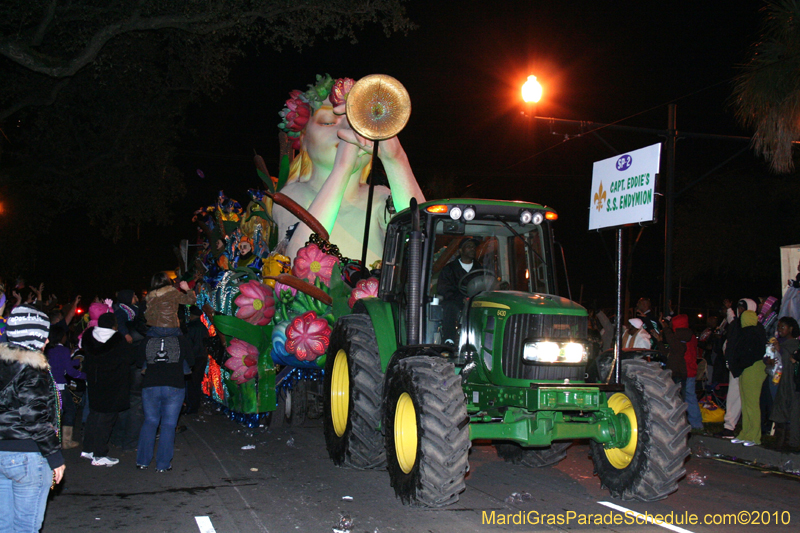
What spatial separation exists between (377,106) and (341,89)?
179 centimetres

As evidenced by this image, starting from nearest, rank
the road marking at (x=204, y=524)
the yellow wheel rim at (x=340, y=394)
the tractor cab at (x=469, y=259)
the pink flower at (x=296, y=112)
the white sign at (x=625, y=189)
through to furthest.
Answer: the road marking at (x=204, y=524)
the white sign at (x=625, y=189)
the tractor cab at (x=469, y=259)
the yellow wheel rim at (x=340, y=394)
the pink flower at (x=296, y=112)

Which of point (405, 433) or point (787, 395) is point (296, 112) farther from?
point (787, 395)

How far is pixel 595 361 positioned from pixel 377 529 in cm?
260

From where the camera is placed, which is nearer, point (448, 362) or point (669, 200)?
point (448, 362)

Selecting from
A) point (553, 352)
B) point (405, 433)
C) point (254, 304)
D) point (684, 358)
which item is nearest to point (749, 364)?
point (684, 358)

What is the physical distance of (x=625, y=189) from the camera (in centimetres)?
648

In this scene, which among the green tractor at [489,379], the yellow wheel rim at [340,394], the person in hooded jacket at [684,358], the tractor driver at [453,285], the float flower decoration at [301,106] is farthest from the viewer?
the float flower decoration at [301,106]

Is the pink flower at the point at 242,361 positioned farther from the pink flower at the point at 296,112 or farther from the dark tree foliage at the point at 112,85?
the dark tree foliage at the point at 112,85

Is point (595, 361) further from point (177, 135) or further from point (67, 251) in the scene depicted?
point (67, 251)

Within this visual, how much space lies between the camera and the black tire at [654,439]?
589 centimetres

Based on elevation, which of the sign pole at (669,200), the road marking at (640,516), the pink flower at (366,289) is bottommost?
the road marking at (640,516)

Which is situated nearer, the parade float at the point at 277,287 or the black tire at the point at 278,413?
the parade float at the point at 277,287

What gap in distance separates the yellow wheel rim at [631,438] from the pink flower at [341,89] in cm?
734

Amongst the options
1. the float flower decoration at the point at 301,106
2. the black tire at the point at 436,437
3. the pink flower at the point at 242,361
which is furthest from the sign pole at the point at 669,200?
the black tire at the point at 436,437
